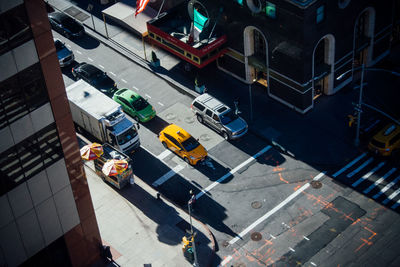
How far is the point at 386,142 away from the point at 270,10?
51.1 ft

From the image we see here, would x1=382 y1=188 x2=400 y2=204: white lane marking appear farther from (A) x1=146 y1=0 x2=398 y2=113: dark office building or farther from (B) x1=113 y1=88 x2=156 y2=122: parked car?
(B) x1=113 y1=88 x2=156 y2=122: parked car

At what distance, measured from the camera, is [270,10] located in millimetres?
56875

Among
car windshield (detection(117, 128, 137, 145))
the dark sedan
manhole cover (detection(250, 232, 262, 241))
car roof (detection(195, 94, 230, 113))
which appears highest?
the dark sedan

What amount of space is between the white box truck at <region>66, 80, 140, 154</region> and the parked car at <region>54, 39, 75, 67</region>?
9366 mm

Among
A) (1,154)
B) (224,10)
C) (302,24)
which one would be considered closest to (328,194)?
(302,24)

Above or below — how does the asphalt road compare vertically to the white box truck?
below

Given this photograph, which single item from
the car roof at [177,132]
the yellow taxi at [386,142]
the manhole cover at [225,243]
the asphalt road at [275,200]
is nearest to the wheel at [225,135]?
Result: the asphalt road at [275,200]

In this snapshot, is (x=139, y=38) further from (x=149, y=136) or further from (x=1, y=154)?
(x=1, y=154)

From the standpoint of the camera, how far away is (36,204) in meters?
40.8

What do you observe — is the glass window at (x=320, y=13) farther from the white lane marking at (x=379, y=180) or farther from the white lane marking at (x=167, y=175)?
the white lane marking at (x=167, y=175)

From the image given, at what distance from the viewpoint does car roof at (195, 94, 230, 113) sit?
5988cm

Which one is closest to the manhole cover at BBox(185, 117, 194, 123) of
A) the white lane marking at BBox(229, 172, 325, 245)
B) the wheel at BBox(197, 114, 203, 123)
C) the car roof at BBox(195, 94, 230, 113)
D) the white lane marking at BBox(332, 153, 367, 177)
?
the wheel at BBox(197, 114, 203, 123)

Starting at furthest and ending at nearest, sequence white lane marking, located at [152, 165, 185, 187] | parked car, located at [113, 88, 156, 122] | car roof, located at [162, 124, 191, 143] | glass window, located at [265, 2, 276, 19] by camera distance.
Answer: parked car, located at [113, 88, 156, 122] → car roof, located at [162, 124, 191, 143] → glass window, located at [265, 2, 276, 19] → white lane marking, located at [152, 165, 185, 187]

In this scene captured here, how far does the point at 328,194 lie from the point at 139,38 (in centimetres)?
3078
